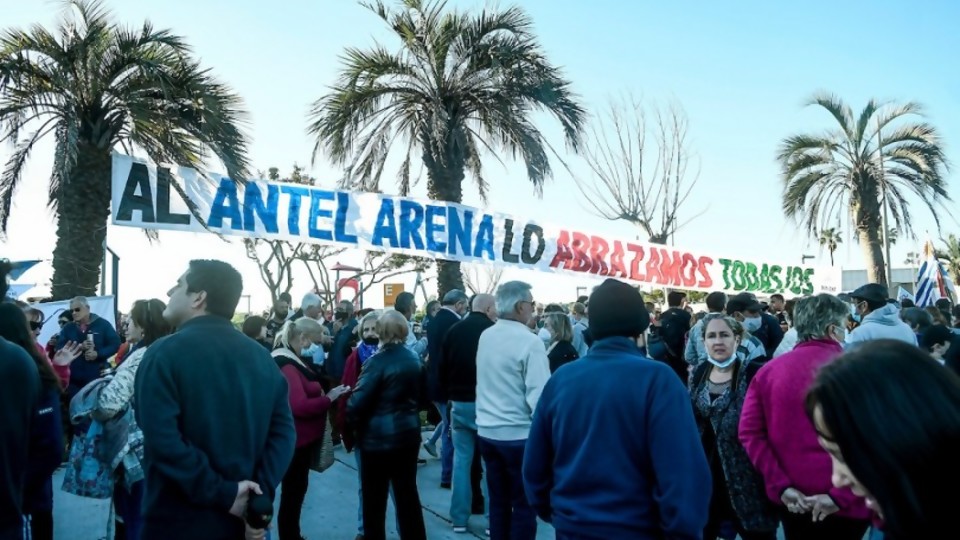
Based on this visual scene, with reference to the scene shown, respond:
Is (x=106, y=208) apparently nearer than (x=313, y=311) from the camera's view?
No

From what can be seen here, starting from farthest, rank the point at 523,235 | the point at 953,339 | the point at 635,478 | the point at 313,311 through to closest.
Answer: the point at 523,235, the point at 313,311, the point at 953,339, the point at 635,478

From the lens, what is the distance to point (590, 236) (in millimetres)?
13125

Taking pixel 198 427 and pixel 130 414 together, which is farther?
pixel 130 414

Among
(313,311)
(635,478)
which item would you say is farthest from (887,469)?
(313,311)

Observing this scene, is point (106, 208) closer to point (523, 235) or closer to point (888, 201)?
point (523, 235)

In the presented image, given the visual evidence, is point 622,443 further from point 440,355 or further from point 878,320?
point 440,355

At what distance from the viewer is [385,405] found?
514cm

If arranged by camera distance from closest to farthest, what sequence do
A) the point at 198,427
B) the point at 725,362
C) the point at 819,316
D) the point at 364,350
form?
the point at 198,427 < the point at 819,316 < the point at 725,362 < the point at 364,350

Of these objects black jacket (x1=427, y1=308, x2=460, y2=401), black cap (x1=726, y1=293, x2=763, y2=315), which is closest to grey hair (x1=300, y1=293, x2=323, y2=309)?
black jacket (x1=427, y1=308, x2=460, y2=401)

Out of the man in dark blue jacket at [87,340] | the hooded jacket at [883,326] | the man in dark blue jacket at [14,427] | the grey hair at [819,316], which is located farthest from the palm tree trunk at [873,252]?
the man in dark blue jacket at [14,427]

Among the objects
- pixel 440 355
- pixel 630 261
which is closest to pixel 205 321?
pixel 440 355

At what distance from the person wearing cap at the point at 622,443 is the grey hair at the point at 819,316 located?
1.13m

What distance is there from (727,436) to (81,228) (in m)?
9.48

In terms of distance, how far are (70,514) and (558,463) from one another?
5.63 m
